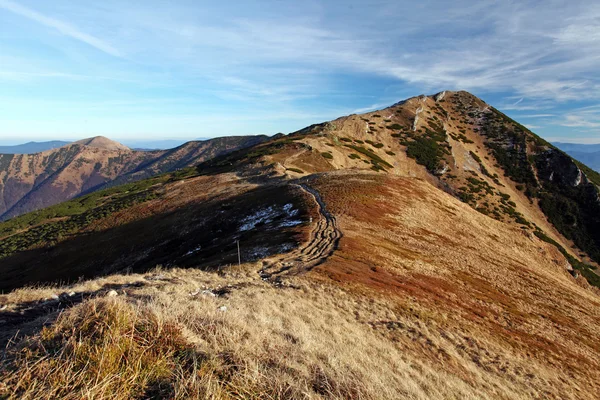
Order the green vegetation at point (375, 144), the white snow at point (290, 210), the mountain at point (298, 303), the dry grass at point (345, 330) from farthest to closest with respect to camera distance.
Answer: the green vegetation at point (375, 144) < the white snow at point (290, 210) < the mountain at point (298, 303) < the dry grass at point (345, 330)

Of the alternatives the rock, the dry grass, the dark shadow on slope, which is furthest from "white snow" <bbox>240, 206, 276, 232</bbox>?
the rock

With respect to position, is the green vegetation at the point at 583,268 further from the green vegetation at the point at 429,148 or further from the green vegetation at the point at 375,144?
the green vegetation at the point at 375,144

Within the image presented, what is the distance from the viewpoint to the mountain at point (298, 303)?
233 inches

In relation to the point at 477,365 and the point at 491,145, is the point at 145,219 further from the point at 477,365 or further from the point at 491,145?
the point at 491,145

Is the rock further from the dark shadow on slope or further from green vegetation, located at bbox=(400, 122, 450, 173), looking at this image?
green vegetation, located at bbox=(400, 122, 450, 173)

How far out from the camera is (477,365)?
14.6 m

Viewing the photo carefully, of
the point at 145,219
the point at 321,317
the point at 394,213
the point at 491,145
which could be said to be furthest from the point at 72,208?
the point at 491,145

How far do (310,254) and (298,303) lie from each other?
27.7ft

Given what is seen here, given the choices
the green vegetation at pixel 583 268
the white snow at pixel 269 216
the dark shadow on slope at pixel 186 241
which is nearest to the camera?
the dark shadow on slope at pixel 186 241

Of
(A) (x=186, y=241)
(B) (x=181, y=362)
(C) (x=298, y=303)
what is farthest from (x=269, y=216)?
(B) (x=181, y=362)

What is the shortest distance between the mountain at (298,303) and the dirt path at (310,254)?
0.19m

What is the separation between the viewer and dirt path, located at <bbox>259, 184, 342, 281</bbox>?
21.1 meters

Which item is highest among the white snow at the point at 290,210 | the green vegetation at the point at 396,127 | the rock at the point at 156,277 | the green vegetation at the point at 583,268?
the green vegetation at the point at 396,127

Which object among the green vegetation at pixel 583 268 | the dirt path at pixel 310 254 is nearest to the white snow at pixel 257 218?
the dirt path at pixel 310 254
